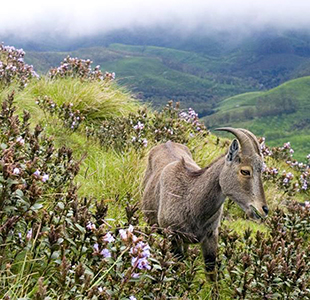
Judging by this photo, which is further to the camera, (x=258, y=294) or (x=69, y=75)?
(x=69, y=75)

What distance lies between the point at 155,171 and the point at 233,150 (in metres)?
2.19

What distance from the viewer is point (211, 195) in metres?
4.71

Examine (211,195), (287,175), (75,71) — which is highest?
(75,71)

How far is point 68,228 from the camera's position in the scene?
290 centimetres

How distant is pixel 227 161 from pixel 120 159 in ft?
12.8

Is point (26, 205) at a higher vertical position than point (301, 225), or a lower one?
higher

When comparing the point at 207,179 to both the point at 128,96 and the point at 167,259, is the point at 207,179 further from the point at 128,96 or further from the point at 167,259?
the point at 128,96

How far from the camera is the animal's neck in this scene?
4.69 metres

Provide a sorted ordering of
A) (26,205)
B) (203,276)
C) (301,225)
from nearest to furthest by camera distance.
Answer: (26,205), (203,276), (301,225)

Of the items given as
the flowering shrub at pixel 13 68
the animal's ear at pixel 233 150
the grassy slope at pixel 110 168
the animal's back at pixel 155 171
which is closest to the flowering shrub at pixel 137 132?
the grassy slope at pixel 110 168

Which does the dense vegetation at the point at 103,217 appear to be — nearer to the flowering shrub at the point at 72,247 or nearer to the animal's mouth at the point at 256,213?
the flowering shrub at the point at 72,247

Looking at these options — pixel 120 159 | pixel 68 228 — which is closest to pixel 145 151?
pixel 120 159

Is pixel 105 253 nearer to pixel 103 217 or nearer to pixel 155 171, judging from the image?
pixel 103 217

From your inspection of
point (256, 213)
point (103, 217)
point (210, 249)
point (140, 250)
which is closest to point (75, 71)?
point (210, 249)
